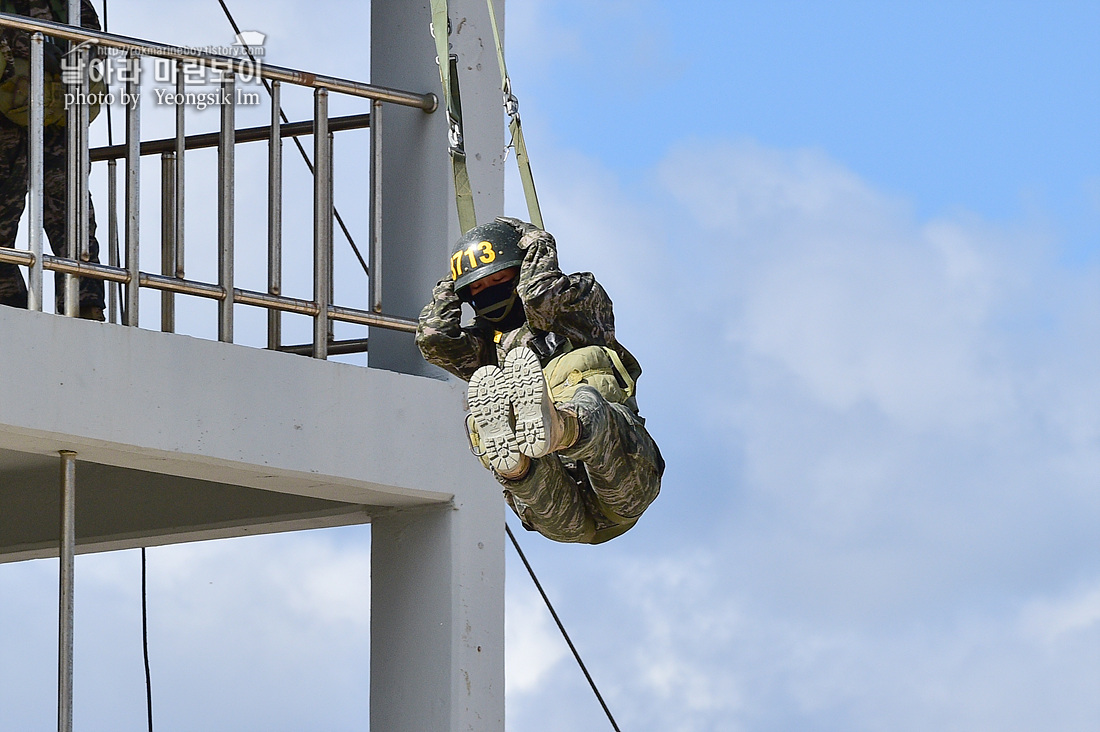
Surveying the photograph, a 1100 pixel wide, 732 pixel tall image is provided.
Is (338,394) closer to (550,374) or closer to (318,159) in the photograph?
(318,159)

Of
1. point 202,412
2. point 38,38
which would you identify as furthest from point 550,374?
point 38,38

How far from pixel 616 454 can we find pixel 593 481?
18 cm

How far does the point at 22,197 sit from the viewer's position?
882 centimetres

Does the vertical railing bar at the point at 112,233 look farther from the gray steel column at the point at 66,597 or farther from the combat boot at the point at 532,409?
the combat boot at the point at 532,409

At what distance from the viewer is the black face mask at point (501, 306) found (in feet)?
21.2

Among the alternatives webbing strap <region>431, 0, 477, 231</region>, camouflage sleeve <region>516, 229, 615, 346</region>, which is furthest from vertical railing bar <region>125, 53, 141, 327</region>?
camouflage sleeve <region>516, 229, 615, 346</region>

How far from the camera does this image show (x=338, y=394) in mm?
8227

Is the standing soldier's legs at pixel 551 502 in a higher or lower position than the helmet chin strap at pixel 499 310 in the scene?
lower

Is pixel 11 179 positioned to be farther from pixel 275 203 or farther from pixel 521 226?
pixel 521 226

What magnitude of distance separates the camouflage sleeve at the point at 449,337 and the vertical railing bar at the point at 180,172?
161 cm

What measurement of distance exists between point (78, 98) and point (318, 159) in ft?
3.14

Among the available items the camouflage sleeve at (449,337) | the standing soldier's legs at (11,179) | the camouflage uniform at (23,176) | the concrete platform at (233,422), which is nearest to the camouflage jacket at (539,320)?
the camouflage sleeve at (449,337)

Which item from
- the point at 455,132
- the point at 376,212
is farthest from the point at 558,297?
the point at 376,212

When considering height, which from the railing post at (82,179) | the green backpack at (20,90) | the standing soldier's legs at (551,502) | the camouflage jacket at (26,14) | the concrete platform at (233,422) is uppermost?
the camouflage jacket at (26,14)
